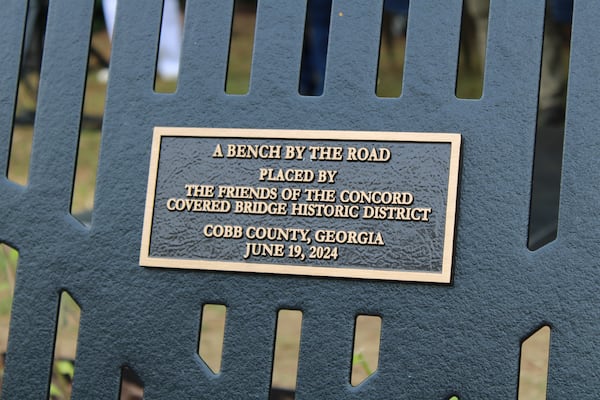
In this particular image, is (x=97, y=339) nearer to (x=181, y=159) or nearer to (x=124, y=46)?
(x=181, y=159)

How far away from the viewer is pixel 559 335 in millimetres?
2508

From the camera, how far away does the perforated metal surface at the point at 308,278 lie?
2547 millimetres

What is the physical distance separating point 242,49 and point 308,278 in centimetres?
736

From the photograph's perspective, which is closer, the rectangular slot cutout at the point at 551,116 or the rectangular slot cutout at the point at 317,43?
the rectangular slot cutout at the point at 551,116

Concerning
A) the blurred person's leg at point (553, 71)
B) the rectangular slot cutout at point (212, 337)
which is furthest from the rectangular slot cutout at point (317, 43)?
the rectangular slot cutout at point (212, 337)

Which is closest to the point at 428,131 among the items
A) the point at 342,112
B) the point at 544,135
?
the point at 342,112

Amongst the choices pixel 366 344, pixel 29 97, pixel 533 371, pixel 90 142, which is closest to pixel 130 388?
pixel 366 344

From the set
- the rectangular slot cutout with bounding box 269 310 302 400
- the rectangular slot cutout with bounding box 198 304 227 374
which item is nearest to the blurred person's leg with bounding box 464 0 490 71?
the rectangular slot cutout with bounding box 269 310 302 400

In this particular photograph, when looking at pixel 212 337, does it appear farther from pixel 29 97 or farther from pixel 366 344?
pixel 29 97

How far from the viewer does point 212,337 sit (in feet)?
14.8

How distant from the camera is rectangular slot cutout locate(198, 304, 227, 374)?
4289mm

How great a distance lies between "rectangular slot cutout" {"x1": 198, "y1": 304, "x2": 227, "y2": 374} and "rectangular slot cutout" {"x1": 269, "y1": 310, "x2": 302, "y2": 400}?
0.25 meters

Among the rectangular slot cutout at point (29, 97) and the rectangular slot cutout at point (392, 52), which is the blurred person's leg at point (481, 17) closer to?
the rectangular slot cutout at point (392, 52)

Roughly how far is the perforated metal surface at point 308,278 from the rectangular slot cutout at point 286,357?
0.78m
